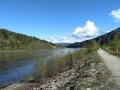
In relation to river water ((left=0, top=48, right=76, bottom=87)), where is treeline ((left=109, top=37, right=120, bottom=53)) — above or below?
above

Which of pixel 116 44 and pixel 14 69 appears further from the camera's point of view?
pixel 116 44

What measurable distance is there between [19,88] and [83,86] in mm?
10165

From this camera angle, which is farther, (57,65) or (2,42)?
(2,42)

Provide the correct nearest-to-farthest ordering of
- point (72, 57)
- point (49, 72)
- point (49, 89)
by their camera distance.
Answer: point (49, 89) < point (49, 72) < point (72, 57)

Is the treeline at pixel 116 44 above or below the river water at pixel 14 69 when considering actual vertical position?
above

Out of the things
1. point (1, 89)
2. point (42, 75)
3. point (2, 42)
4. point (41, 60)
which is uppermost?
point (2, 42)

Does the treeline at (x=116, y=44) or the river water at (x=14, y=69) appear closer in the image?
the river water at (x=14, y=69)

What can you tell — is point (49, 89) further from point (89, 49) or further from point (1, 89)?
point (89, 49)

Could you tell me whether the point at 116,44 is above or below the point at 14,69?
above

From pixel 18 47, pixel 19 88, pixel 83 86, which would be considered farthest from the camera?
pixel 18 47

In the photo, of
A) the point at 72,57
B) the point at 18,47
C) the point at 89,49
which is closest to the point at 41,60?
the point at 72,57

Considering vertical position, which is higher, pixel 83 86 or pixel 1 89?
pixel 83 86

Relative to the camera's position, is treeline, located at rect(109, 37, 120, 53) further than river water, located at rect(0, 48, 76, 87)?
Yes

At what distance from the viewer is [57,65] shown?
2655 centimetres
